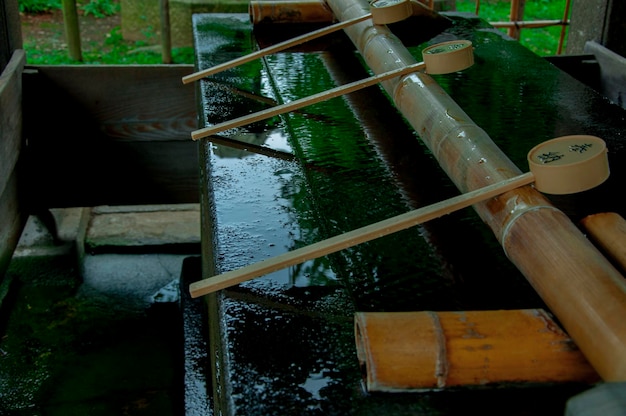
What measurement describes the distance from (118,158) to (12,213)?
0.82 m

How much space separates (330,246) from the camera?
1.71 m

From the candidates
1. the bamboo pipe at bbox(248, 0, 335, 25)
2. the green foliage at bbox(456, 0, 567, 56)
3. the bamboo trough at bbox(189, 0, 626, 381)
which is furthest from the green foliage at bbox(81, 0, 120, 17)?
the bamboo trough at bbox(189, 0, 626, 381)

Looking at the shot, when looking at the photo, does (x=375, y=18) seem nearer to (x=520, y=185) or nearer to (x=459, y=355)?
(x=520, y=185)

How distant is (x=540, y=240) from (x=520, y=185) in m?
0.23

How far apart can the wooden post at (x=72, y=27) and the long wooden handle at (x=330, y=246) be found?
5964 mm

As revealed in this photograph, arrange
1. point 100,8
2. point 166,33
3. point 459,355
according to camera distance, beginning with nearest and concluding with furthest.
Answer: point 459,355 < point 166,33 < point 100,8

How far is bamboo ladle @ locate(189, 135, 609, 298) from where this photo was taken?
1653mm

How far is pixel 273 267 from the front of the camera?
1688mm

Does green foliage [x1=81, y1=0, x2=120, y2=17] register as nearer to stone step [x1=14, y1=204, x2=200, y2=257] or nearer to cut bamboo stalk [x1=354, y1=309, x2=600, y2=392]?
stone step [x1=14, y1=204, x2=200, y2=257]

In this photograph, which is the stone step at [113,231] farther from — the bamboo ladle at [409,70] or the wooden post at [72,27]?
the bamboo ladle at [409,70]

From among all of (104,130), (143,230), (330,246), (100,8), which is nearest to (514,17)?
(143,230)

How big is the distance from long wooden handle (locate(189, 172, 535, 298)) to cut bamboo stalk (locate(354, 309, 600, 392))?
0.33 m

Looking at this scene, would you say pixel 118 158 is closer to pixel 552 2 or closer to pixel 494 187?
pixel 494 187

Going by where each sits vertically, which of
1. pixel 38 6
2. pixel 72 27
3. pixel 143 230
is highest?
pixel 72 27
